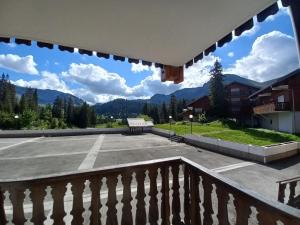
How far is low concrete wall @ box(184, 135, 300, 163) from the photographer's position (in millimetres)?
13297

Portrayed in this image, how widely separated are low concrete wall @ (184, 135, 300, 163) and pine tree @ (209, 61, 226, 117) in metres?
21.2

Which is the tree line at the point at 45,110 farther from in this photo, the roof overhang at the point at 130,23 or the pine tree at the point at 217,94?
the roof overhang at the point at 130,23

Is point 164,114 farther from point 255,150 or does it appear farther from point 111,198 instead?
point 111,198

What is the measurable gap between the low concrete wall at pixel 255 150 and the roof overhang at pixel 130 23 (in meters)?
11.7

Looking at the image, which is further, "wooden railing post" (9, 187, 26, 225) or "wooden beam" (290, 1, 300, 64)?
"wooden railing post" (9, 187, 26, 225)

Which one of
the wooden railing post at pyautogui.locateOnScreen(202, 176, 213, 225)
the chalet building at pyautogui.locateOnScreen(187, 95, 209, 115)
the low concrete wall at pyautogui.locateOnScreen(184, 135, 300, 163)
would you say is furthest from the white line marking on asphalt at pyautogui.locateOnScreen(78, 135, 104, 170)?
the chalet building at pyautogui.locateOnScreen(187, 95, 209, 115)

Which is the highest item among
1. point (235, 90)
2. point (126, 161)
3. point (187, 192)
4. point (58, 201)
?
point (235, 90)

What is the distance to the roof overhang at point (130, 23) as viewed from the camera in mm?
2387

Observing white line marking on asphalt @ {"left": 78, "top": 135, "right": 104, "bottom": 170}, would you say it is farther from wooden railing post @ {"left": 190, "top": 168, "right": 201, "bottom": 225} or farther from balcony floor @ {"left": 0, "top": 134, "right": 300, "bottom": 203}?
wooden railing post @ {"left": 190, "top": 168, "right": 201, "bottom": 225}

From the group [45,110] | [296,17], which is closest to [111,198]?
[296,17]

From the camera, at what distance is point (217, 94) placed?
3856 centimetres

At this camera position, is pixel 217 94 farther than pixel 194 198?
Yes

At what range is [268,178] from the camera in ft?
34.3

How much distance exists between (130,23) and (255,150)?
13227 millimetres
